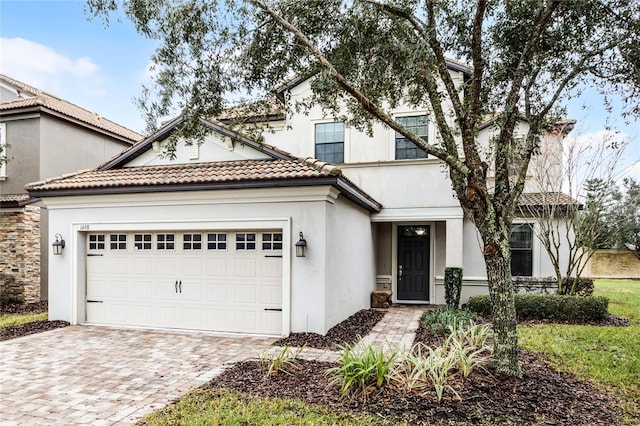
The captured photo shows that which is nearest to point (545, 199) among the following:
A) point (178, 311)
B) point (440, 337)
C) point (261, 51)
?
point (440, 337)

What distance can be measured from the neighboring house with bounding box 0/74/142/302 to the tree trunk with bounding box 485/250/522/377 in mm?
13092

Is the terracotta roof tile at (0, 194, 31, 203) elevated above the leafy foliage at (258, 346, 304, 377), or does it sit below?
above

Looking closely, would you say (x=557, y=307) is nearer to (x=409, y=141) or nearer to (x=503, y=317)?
(x=409, y=141)

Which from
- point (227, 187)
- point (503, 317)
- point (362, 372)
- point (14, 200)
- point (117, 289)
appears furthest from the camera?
point (14, 200)

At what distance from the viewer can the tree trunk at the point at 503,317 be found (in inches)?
237

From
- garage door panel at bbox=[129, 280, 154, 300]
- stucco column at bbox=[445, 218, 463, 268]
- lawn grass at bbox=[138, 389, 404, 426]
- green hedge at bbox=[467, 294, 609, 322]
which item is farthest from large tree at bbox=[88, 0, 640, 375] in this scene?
green hedge at bbox=[467, 294, 609, 322]

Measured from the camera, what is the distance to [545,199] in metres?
13.0

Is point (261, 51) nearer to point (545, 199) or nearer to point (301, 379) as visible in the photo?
point (301, 379)

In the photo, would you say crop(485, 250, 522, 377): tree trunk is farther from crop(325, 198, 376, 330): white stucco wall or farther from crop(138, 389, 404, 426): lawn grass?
crop(325, 198, 376, 330): white stucco wall

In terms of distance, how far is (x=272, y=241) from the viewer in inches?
372

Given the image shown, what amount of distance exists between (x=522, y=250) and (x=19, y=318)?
15.6 metres

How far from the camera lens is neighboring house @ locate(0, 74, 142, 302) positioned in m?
13.9

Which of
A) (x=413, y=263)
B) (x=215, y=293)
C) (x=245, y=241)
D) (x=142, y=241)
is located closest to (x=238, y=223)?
(x=245, y=241)

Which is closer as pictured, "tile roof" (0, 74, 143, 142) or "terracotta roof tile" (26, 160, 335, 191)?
"terracotta roof tile" (26, 160, 335, 191)
